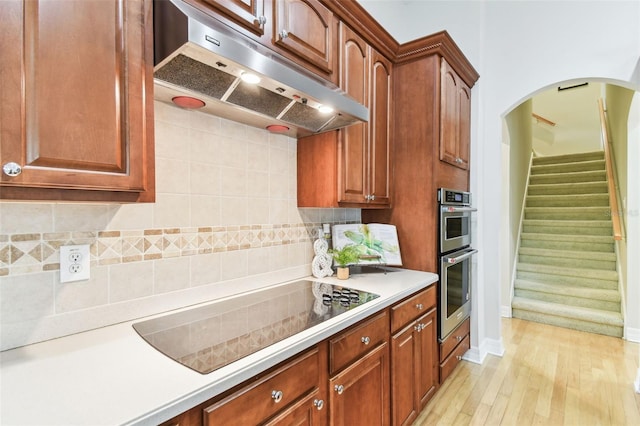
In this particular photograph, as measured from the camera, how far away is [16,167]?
0.73 m

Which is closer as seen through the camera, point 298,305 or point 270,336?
point 270,336

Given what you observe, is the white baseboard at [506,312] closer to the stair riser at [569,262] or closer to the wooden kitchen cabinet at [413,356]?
the stair riser at [569,262]

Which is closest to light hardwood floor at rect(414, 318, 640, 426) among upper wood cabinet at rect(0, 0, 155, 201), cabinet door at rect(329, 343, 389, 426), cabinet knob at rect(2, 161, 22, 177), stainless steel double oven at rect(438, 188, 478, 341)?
stainless steel double oven at rect(438, 188, 478, 341)

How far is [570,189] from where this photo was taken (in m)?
5.12

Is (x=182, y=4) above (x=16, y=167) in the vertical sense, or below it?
above

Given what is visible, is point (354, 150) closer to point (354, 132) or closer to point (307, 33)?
point (354, 132)

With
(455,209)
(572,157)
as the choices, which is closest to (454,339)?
(455,209)

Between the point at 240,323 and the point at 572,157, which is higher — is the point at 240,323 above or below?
below

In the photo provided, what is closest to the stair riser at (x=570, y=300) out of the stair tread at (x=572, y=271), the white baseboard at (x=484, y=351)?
the stair tread at (x=572, y=271)

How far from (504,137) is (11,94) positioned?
3.39 m

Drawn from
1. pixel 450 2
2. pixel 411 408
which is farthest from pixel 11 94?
pixel 450 2

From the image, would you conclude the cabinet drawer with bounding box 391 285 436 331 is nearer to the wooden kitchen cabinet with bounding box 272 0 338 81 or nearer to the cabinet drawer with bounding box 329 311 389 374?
the cabinet drawer with bounding box 329 311 389 374

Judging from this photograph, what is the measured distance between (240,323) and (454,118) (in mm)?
2124

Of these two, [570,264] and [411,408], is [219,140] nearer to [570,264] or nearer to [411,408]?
[411,408]
